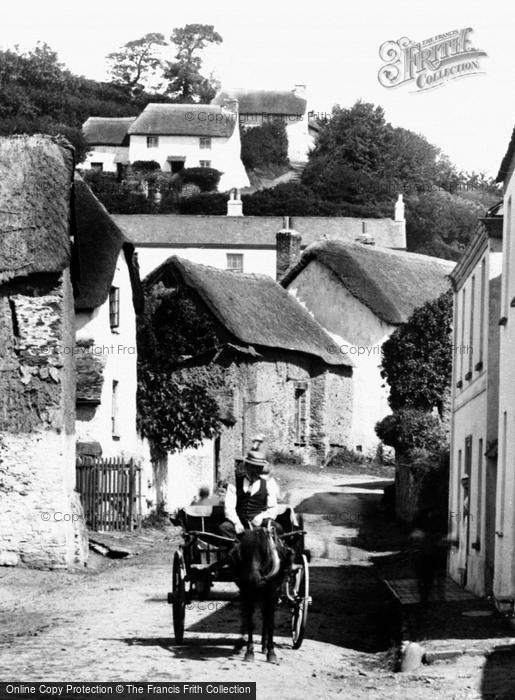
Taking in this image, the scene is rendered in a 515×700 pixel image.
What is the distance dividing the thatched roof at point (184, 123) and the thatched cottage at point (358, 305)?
5707cm

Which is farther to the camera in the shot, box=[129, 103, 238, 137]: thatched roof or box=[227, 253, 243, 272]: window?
box=[129, 103, 238, 137]: thatched roof

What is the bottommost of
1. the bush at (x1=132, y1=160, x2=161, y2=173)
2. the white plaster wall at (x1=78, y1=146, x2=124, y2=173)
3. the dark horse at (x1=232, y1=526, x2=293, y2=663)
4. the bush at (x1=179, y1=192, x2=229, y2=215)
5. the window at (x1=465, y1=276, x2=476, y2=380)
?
the dark horse at (x1=232, y1=526, x2=293, y2=663)

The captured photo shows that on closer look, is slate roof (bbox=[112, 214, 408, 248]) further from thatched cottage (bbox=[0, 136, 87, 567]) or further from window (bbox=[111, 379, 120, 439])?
thatched cottage (bbox=[0, 136, 87, 567])

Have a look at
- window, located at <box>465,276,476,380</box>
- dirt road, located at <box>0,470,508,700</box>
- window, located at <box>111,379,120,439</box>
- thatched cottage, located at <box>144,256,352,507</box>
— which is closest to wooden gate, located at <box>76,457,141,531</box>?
dirt road, located at <box>0,470,508,700</box>

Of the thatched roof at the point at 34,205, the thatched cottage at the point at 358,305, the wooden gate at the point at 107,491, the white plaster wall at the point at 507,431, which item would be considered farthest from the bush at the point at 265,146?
the white plaster wall at the point at 507,431

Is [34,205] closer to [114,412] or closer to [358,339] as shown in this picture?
[114,412]

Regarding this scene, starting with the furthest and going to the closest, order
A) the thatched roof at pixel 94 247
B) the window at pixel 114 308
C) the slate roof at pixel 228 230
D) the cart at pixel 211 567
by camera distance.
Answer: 1. the slate roof at pixel 228 230
2. the window at pixel 114 308
3. the thatched roof at pixel 94 247
4. the cart at pixel 211 567

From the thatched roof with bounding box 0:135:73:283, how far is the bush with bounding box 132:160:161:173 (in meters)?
87.5

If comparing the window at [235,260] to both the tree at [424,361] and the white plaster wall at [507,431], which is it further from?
the white plaster wall at [507,431]

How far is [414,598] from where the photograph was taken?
20.9 m

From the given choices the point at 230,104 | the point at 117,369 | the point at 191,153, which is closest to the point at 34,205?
the point at 117,369

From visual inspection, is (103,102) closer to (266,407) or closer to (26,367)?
(266,407)

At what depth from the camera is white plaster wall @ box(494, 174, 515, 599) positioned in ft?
60.0

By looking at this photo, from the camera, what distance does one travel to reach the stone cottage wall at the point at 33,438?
23312mm
